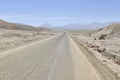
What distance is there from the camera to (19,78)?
9.87 m

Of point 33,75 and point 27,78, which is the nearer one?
A: point 27,78

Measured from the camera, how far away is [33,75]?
10750mm

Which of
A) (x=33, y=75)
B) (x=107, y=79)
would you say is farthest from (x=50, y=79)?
(x=107, y=79)

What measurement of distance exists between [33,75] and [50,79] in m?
1.01

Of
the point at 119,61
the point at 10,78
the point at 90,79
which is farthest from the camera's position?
the point at 119,61

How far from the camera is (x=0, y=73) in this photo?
10898mm

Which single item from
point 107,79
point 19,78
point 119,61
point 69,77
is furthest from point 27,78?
point 119,61

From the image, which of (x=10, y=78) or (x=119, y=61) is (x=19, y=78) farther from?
(x=119, y=61)

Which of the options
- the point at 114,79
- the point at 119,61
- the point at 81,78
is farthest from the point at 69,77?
the point at 119,61

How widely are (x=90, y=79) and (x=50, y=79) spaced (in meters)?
1.73

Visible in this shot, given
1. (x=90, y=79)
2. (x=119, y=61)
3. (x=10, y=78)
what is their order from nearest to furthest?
1. (x=10, y=78)
2. (x=90, y=79)
3. (x=119, y=61)

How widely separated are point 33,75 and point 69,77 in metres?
1.48

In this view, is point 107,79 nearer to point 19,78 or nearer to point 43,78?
point 43,78

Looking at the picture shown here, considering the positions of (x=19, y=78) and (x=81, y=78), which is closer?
(x=19, y=78)
